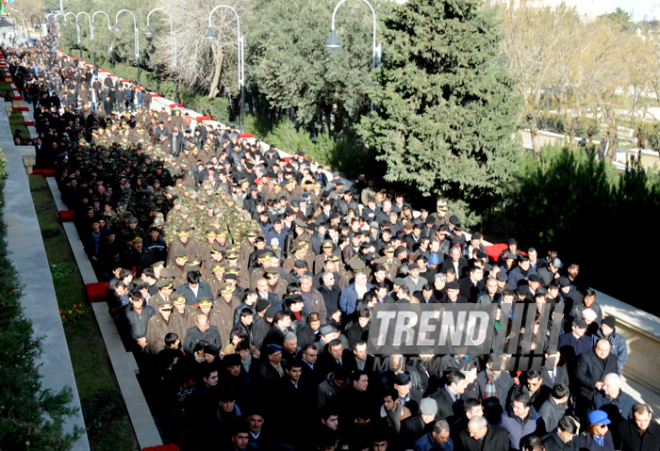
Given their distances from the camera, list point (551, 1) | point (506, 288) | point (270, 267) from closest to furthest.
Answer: point (506, 288) < point (270, 267) < point (551, 1)

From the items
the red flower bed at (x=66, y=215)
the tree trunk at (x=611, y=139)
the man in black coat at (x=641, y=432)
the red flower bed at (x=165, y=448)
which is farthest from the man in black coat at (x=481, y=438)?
the tree trunk at (x=611, y=139)

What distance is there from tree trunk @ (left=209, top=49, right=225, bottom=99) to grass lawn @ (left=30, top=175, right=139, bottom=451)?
1111 inches

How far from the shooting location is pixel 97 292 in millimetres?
10961

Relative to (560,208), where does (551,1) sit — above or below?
above

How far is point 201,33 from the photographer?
40.0 m

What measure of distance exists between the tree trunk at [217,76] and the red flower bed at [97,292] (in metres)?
30.8

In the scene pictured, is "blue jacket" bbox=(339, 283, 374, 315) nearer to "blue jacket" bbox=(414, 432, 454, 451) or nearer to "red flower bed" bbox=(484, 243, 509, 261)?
"blue jacket" bbox=(414, 432, 454, 451)

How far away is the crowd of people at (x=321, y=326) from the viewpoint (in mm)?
Answer: 6176

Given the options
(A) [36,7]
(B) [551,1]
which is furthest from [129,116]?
(A) [36,7]

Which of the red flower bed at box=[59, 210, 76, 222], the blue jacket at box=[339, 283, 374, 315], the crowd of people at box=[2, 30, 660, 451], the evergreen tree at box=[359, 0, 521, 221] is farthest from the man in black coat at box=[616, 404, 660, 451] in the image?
the red flower bed at box=[59, 210, 76, 222]

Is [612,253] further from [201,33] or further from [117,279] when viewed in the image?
Result: [201,33]

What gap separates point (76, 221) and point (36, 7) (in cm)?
13235

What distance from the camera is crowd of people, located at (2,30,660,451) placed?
6.18 metres

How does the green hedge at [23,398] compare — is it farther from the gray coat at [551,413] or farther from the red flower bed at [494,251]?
the red flower bed at [494,251]
